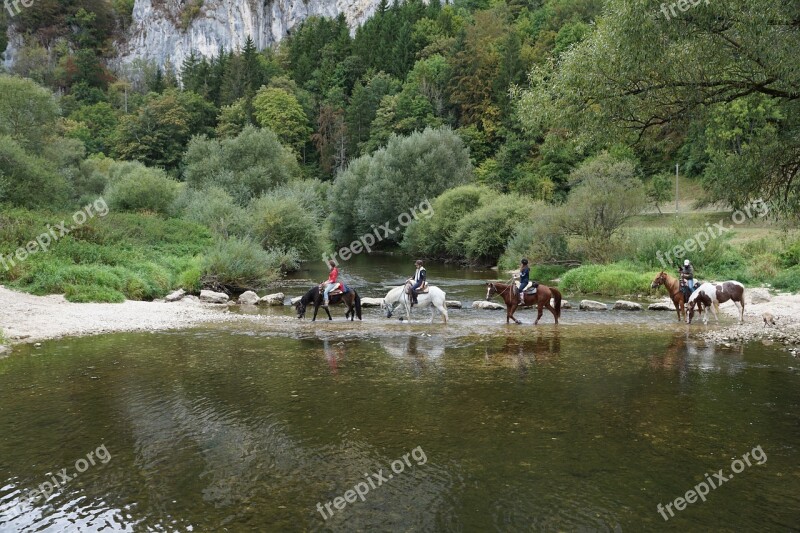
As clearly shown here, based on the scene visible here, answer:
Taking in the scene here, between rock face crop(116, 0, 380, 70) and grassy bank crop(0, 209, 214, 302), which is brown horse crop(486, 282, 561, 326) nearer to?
grassy bank crop(0, 209, 214, 302)

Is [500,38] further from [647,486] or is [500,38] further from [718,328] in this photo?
[647,486]

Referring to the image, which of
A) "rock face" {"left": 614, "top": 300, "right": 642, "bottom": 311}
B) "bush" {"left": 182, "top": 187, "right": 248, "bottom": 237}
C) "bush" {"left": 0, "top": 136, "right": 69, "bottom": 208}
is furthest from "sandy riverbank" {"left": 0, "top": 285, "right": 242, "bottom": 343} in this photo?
"bush" {"left": 0, "top": 136, "right": 69, "bottom": 208}

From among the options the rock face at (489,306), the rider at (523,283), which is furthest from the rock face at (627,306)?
the rider at (523,283)

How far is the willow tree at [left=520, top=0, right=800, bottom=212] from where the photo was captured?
40.8ft

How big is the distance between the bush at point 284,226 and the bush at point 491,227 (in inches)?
554

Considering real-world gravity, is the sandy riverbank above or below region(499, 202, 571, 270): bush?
below

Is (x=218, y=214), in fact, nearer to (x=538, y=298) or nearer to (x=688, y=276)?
(x=538, y=298)

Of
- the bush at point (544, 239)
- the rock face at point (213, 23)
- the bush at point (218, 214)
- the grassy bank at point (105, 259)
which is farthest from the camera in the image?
the rock face at point (213, 23)

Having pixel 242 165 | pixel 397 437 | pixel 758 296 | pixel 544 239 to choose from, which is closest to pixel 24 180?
pixel 242 165

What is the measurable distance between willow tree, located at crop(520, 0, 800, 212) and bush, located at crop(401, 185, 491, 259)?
38.1 meters

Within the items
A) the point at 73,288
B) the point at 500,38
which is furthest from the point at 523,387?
the point at 500,38

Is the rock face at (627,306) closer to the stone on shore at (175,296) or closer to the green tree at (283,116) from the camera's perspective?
the stone on shore at (175,296)

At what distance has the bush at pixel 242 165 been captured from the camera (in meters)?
56.1

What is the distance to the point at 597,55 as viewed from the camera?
47.6 ft
